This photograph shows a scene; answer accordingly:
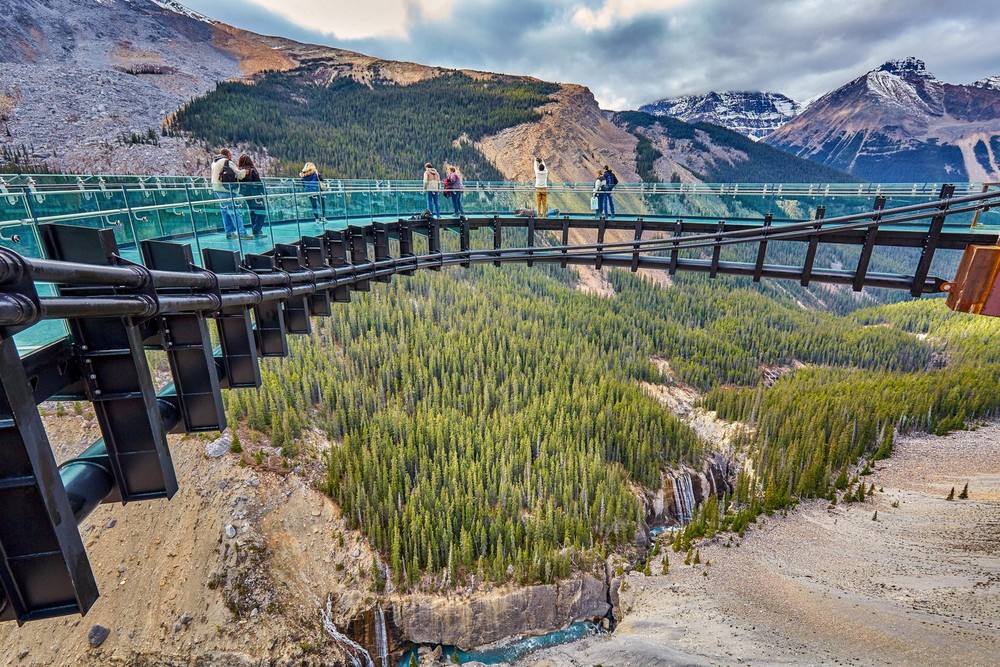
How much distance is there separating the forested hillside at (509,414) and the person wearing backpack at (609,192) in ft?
76.3

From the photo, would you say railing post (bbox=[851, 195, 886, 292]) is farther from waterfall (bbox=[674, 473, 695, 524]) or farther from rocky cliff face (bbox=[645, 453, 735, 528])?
waterfall (bbox=[674, 473, 695, 524])

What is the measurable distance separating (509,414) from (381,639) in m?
21.7

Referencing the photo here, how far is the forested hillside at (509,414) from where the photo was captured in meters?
31.3

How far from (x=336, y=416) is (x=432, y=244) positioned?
2513 cm

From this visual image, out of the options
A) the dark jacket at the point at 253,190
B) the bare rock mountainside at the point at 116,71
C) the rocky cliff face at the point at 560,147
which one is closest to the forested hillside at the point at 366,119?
the rocky cliff face at the point at 560,147

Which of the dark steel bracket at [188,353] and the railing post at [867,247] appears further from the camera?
the railing post at [867,247]

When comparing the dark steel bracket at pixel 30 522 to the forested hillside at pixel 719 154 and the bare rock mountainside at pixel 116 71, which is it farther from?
the forested hillside at pixel 719 154

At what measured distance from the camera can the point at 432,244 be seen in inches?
702

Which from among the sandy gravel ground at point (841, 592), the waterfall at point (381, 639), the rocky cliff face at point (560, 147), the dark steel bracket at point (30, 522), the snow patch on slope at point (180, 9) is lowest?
the waterfall at point (381, 639)

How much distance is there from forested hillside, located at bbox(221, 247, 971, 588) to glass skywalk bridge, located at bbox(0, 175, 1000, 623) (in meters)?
22.0

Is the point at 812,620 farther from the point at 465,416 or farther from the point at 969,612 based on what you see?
the point at 465,416

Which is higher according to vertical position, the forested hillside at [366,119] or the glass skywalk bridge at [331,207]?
the forested hillside at [366,119]

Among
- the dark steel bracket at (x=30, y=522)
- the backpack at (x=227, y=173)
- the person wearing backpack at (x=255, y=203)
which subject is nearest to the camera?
the dark steel bracket at (x=30, y=522)

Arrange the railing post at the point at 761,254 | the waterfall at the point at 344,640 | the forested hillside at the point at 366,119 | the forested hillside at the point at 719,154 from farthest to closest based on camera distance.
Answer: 1. the forested hillside at the point at 719,154
2. the forested hillside at the point at 366,119
3. the waterfall at the point at 344,640
4. the railing post at the point at 761,254
